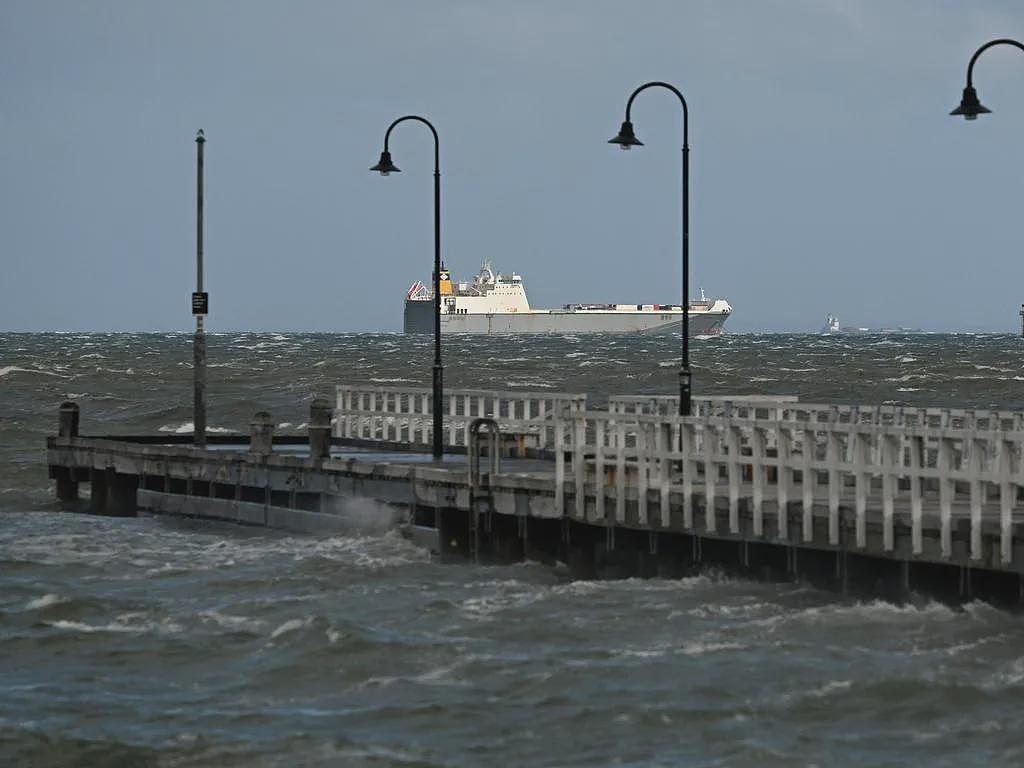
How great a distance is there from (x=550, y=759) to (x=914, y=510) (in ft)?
19.6

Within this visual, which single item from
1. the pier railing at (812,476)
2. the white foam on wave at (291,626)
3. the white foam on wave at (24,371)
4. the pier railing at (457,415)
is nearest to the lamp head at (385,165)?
the pier railing at (457,415)

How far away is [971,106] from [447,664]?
9.10m

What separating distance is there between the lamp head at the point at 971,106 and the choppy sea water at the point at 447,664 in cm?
592

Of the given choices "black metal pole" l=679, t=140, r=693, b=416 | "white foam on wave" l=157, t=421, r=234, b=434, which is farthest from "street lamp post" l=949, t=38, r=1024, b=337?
"white foam on wave" l=157, t=421, r=234, b=434

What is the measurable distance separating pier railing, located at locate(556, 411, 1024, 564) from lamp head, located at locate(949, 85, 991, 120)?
3.65m

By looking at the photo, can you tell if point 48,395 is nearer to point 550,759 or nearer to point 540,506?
point 540,506

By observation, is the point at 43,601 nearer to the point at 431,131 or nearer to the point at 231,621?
the point at 231,621

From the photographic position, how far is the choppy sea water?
47.0ft

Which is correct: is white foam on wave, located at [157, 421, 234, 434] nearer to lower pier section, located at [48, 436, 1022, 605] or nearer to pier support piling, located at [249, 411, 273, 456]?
lower pier section, located at [48, 436, 1022, 605]

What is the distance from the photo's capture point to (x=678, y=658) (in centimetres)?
1720

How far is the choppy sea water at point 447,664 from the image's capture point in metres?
14.3

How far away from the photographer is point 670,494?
68.0 ft

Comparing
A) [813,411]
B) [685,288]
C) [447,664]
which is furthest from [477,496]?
[447,664]

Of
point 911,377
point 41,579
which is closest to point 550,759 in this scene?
point 41,579
